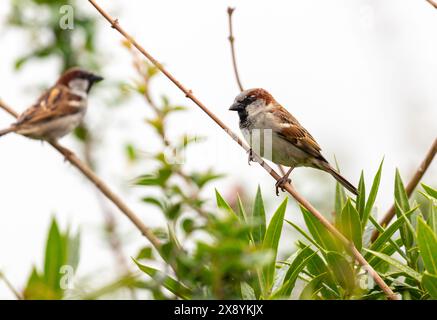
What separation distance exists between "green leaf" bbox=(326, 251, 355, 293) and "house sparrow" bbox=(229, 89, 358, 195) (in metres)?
1.78

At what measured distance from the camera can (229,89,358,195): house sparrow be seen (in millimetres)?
3896

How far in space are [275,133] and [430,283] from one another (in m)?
2.57

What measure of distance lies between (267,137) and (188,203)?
9.72 feet

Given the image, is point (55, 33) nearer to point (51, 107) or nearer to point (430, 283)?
Result: point (51, 107)

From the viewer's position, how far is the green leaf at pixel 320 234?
7.01 feet

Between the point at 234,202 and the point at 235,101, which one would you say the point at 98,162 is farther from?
the point at 234,202

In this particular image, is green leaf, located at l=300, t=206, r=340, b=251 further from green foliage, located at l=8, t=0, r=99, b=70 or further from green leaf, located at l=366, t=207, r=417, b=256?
green foliage, located at l=8, t=0, r=99, b=70

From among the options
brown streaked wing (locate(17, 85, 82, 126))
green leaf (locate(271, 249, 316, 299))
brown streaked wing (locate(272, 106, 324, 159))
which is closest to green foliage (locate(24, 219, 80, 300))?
green leaf (locate(271, 249, 316, 299))

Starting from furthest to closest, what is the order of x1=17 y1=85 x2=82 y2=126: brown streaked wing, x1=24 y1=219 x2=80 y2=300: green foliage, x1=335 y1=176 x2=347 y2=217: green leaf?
x1=17 y1=85 x2=82 y2=126: brown streaked wing, x1=335 y1=176 x2=347 y2=217: green leaf, x1=24 y1=219 x2=80 y2=300: green foliage

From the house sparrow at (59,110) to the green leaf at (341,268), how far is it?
127 cm

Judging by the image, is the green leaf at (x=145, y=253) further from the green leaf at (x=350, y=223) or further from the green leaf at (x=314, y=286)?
the green leaf at (x=350, y=223)

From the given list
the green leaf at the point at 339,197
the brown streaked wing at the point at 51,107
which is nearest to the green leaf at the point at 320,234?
the green leaf at the point at 339,197

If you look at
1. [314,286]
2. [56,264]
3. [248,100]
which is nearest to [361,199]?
[314,286]
